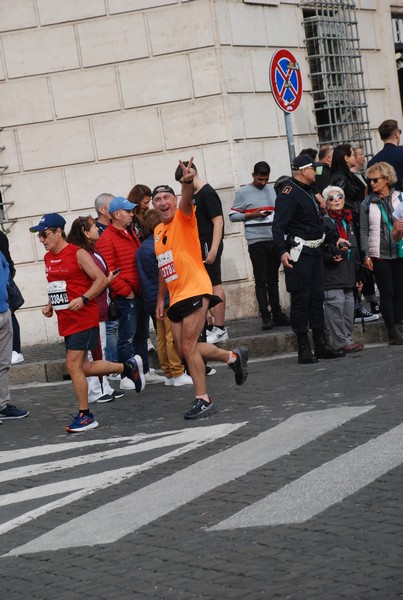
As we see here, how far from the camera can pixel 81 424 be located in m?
10.1

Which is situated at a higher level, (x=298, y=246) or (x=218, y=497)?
(x=298, y=246)

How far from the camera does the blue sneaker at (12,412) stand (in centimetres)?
1124

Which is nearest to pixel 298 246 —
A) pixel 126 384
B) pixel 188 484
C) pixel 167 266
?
pixel 126 384

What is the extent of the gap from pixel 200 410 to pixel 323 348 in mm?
2954

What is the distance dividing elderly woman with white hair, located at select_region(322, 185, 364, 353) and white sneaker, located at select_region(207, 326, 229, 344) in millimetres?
1319

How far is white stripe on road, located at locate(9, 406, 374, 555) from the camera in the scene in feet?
21.9

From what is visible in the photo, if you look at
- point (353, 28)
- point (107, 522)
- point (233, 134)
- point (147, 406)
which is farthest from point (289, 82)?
point (107, 522)

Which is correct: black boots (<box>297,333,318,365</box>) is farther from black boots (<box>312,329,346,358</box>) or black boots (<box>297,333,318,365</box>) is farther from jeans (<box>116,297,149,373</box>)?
jeans (<box>116,297,149,373</box>)

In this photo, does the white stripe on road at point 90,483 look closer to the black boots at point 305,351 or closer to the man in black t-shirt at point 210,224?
the black boots at point 305,351

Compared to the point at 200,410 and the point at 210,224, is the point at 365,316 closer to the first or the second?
the point at 210,224

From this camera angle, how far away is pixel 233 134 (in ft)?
53.7

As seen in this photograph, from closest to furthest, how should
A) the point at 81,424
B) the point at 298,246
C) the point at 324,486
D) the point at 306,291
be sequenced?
1. the point at 324,486
2. the point at 81,424
3. the point at 298,246
4. the point at 306,291

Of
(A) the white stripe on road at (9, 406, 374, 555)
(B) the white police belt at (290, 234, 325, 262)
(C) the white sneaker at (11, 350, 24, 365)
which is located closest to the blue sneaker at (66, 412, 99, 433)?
(A) the white stripe on road at (9, 406, 374, 555)

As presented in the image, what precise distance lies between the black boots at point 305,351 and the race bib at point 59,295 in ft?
9.63
